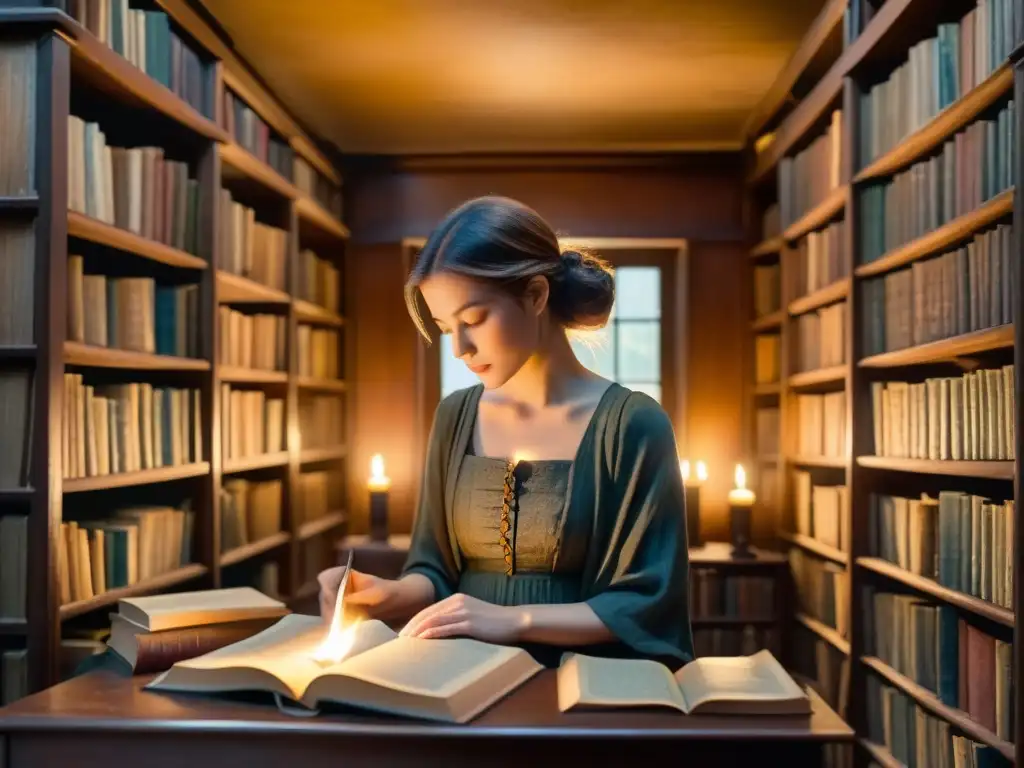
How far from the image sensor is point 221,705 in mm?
1336

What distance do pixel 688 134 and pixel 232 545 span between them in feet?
9.65

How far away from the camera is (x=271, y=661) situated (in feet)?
4.47

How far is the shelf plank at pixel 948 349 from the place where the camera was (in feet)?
7.49

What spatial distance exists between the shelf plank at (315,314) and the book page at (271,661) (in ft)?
10.2

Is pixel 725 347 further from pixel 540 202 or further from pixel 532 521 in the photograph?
pixel 532 521

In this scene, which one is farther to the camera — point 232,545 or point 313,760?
point 232,545

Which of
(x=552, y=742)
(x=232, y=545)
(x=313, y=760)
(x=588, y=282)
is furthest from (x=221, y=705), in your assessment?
(x=232, y=545)

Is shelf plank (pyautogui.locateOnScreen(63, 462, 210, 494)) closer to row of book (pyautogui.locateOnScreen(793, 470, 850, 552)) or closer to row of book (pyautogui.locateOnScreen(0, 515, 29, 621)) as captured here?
row of book (pyautogui.locateOnScreen(0, 515, 29, 621))

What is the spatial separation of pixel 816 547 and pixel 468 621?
271 cm

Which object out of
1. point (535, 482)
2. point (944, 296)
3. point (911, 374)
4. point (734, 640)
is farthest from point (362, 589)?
point (734, 640)

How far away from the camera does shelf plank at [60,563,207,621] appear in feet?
8.27

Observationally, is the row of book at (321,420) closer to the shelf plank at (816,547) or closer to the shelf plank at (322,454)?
the shelf plank at (322,454)

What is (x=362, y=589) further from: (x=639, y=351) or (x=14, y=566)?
(x=639, y=351)

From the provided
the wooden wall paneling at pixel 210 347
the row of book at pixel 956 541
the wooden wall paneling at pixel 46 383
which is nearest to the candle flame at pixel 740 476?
the row of book at pixel 956 541
